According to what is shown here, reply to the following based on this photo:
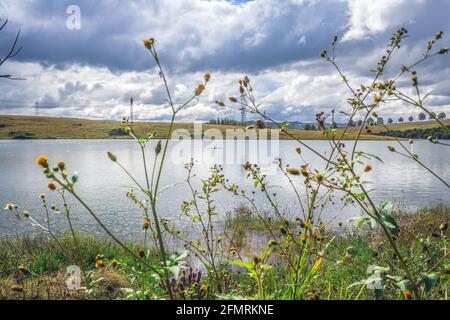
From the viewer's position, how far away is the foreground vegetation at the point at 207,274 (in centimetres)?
335

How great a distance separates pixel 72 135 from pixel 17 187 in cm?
10009

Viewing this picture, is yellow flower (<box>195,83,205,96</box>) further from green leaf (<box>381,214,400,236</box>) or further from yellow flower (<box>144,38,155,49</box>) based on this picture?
green leaf (<box>381,214,400,236</box>)

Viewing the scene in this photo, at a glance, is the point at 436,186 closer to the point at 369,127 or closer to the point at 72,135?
the point at 369,127

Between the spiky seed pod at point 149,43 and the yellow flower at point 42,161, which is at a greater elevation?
the spiky seed pod at point 149,43

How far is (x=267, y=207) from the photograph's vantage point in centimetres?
1361

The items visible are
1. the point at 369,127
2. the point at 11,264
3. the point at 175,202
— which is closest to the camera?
the point at 369,127

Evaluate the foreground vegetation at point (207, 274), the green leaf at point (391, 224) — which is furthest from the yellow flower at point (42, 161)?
the green leaf at point (391, 224)

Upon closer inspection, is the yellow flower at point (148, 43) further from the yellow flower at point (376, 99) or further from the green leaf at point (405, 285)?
the green leaf at point (405, 285)

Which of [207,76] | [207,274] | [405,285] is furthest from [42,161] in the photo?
[207,274]

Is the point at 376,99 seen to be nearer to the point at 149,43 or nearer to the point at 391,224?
the point at 391,224

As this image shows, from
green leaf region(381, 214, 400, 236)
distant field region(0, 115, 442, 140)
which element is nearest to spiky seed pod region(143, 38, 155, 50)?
green leaf region(381, 214, 400, 236)

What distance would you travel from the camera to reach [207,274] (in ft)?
15.4
